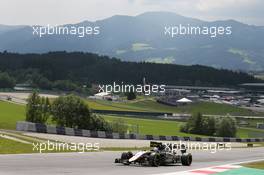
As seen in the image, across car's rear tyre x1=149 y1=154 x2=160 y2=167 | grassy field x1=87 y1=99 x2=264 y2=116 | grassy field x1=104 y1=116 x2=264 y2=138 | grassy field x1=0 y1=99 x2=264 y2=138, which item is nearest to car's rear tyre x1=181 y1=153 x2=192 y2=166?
car's rear tyre x1=149 y1=154 x2=160 y2=167

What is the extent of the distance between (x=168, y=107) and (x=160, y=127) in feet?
153

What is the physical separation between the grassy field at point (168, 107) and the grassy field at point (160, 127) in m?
11.8

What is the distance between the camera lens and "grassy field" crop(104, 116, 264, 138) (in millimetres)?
82000

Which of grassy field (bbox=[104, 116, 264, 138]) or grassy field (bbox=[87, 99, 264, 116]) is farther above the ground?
grassy field (bbox=[87, 99, 264, 116])

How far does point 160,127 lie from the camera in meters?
90.1

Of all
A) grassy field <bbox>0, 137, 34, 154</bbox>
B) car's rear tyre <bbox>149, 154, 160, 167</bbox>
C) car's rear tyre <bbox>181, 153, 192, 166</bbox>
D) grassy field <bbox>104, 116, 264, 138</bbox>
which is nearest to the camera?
car's rear tyre <bbox>149, 154, 160, 167</bbox>

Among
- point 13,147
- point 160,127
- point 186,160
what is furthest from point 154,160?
point 160,127

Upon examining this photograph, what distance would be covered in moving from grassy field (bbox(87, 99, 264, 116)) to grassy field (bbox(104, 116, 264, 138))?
11.8 m

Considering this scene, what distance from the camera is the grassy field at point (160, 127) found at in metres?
82.0

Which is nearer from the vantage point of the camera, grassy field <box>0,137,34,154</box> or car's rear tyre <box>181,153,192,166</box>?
car's rear tyre <box>181,153,192,166</box>

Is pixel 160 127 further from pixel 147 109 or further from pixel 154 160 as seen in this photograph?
pixel 154 160

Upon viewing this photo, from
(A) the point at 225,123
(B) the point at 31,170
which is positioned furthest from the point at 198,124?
(B) the point at 31,170

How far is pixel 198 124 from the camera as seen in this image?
310 ft

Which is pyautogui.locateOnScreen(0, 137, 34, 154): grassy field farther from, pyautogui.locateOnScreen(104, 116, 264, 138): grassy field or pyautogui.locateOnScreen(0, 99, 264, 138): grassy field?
pyautogui.locateOnScreen(104, 116, 264, 138): grassy field
